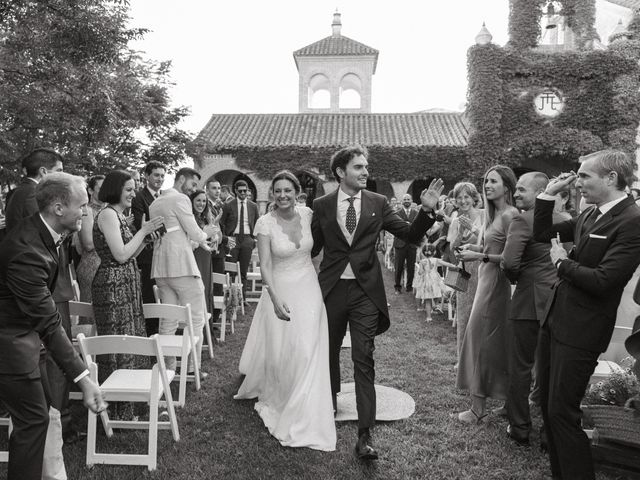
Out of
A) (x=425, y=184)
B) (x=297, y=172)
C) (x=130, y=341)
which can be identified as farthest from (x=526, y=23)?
(x=130, y=341)

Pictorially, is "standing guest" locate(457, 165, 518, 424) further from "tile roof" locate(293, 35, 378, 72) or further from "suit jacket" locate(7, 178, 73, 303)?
"tile roof" locate(293, 35, 378, 72)

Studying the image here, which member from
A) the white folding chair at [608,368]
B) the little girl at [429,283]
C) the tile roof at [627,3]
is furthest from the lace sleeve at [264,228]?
the tile roof at [627,3]

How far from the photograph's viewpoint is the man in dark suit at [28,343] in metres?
2.55

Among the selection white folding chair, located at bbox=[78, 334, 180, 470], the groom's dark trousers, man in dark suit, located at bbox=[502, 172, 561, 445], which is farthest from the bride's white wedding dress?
man in dark suit, located at bbox=[502, 172, 561, 445]

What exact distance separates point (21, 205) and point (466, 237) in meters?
4.35

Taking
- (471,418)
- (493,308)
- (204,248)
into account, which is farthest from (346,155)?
(204,248)

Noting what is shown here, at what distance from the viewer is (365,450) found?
3.74 meters

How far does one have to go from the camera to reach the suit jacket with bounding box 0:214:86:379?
2541mm

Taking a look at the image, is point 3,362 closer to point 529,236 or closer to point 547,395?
point 547,395

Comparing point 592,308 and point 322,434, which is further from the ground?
point 592,308

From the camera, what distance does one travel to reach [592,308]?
304 cm

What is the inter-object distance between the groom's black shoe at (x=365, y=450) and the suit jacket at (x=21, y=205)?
3.05 metres

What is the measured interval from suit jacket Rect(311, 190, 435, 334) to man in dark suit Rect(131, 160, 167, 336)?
A: 3.12 metres

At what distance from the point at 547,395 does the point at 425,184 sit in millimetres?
24039
